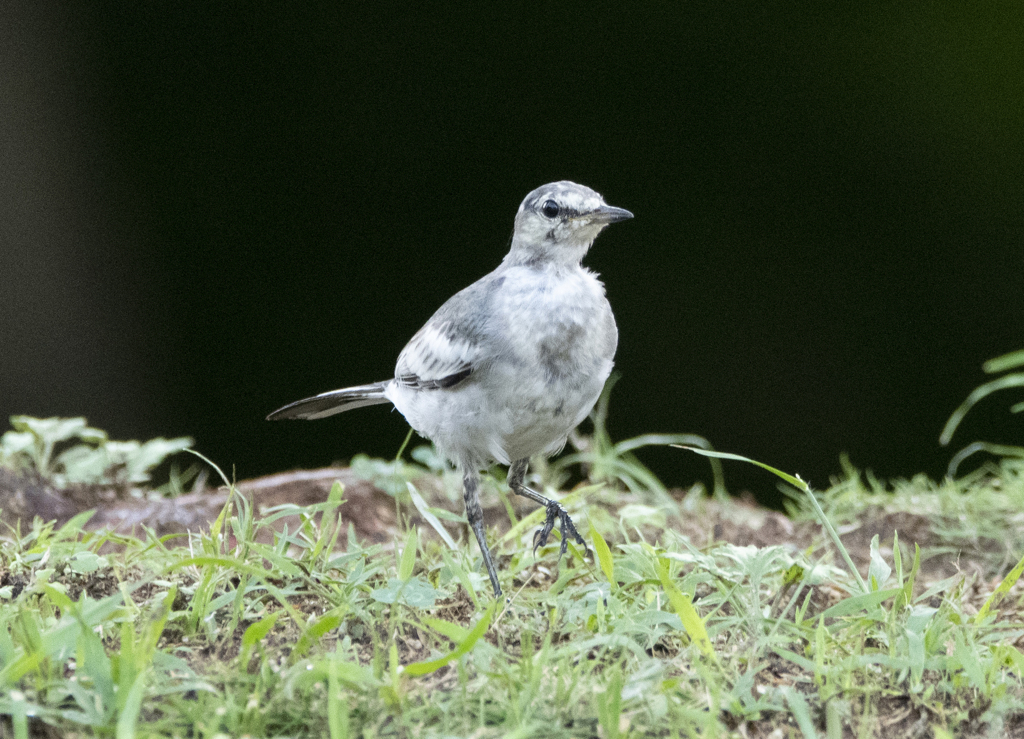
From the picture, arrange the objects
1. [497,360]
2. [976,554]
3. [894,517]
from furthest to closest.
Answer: [894,517]
[976,554]
[497,360]

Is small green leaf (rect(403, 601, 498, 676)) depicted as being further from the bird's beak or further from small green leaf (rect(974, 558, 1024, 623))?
the bird's beak

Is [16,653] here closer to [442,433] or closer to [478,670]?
[478,670]

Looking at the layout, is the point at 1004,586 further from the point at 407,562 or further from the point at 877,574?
the point at 407,562

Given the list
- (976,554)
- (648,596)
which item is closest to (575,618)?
(648,596)

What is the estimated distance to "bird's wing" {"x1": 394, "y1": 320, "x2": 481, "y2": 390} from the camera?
3088 mm

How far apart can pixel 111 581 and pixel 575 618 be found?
4.28 ft

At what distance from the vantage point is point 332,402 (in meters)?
3.76

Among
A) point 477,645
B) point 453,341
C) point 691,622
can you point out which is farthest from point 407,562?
point 453,341

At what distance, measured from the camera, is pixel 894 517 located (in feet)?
13.3

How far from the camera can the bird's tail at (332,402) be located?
372 centimetres

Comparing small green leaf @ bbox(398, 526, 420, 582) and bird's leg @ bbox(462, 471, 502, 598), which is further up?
small green leaf @ bbox(398, 526, 420, 582)

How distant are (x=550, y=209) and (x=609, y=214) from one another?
217mm

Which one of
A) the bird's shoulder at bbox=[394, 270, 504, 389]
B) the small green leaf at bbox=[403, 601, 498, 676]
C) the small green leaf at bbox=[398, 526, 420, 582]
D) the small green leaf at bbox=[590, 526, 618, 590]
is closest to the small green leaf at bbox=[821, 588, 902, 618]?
the small green leaf at bbox=[590, 526, 618, 590]

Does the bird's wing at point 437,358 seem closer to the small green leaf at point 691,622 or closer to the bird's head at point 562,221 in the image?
the bird's head at point 562,221
